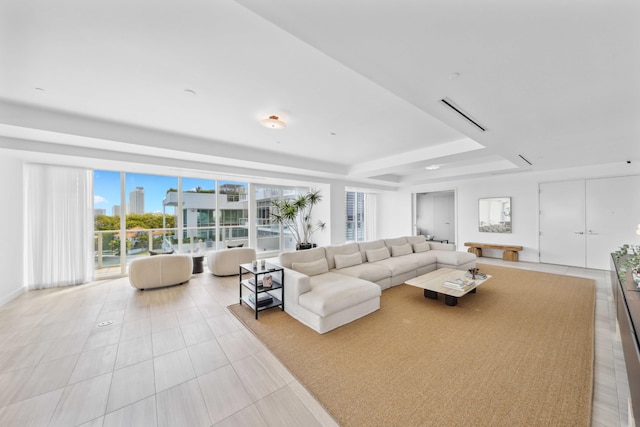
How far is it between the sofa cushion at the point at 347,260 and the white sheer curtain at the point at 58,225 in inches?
202

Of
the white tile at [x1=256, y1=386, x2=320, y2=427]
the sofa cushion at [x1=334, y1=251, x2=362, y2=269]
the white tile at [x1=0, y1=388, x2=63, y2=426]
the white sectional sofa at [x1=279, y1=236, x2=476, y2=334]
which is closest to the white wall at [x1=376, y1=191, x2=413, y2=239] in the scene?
the white sectional sofa at [x1=279, y1=236, x2=476, y2=334]

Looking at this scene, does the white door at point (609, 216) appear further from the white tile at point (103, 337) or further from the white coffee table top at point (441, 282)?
the white tile at point (103, 337)

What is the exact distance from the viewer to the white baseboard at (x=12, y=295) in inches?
147

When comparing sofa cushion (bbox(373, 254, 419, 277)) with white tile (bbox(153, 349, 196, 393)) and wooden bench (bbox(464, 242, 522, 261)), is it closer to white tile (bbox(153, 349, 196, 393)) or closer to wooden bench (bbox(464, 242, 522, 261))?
white tile (bbox(153, 349, 196, 393))

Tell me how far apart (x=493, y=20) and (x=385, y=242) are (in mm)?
4504

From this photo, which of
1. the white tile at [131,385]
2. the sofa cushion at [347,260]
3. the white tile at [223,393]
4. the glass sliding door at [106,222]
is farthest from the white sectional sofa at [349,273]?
the glass sliding door at [106,222]

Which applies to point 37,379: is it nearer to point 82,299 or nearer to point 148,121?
point 82,299

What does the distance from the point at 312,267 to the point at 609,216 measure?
7182 millimetres

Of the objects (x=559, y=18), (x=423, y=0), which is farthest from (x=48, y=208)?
(x=559, y=18)

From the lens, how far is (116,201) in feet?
18.1

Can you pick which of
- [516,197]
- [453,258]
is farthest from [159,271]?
[516,197]

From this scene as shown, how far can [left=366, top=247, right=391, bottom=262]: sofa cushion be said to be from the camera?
193 inches

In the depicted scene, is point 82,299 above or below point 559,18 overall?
below

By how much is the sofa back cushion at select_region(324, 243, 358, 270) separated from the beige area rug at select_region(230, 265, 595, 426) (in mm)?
1131
